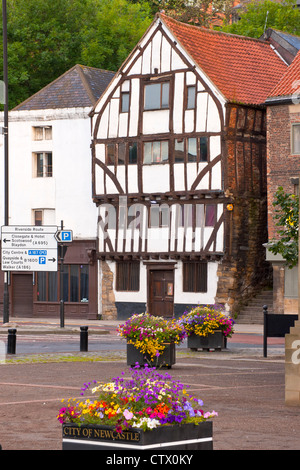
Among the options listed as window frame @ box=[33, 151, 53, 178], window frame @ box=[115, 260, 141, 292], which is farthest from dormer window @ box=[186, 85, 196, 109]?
window frame @ box=[33, 151, 53, 178]

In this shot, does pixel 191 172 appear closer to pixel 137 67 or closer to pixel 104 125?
pixel 104 125

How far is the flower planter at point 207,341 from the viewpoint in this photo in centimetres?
2672

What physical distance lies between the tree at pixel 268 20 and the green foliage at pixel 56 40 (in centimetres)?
615

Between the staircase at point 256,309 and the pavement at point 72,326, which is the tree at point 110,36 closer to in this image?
the pavement at point 72,326

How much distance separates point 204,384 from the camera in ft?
59.3

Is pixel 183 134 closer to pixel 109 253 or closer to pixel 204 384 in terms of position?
pixel 109 253

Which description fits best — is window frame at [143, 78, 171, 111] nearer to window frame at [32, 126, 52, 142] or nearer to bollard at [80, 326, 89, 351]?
window frame at [32, 126, 52, 142]

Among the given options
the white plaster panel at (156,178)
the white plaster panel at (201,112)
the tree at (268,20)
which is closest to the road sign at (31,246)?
the white plaster panel at (156,178)

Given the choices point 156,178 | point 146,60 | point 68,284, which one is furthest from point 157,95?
point 68,284

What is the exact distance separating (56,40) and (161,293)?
21266 millimetres

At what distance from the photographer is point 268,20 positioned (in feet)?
206

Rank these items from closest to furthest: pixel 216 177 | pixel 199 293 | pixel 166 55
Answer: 1. pixel 216 177
2. pixel 199 293
3. pixel 166 55

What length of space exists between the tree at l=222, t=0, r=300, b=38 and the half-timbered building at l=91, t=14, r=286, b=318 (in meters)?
14.0

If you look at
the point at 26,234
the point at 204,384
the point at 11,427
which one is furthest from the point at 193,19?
the point at 11,427
